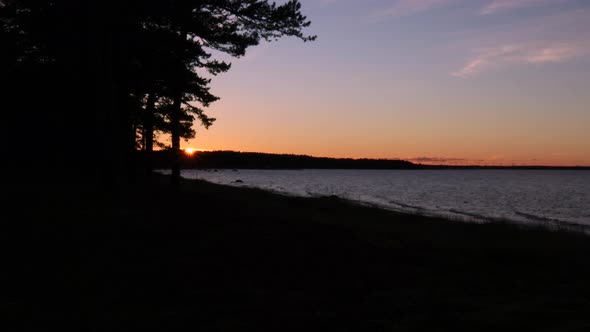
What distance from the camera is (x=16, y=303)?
6215 mm

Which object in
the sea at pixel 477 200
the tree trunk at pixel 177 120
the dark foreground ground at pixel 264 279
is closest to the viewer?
the dark foreground ground at pixel 264 279

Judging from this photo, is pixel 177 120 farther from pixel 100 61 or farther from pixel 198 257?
pixel 198 257

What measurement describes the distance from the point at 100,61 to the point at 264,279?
1186cm

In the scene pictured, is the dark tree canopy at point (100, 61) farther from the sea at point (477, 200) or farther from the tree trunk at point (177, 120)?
the sea at point (477, 200)

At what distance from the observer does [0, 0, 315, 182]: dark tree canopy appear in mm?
16891

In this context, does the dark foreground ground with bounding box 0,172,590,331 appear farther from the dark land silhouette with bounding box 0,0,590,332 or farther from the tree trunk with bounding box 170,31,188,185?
the tree trunk with bounding box 170,31,188,185

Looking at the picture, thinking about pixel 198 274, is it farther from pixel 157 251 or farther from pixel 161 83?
pixel 161 83

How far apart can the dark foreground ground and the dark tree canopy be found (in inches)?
258

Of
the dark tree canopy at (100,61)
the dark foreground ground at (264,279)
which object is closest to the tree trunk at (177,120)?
the dark tree canopy at (100,61)

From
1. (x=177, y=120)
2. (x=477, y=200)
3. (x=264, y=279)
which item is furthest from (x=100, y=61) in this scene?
(x=477, y=200)

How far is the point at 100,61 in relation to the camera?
55.5 ft

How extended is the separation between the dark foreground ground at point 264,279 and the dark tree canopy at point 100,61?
21.5ft

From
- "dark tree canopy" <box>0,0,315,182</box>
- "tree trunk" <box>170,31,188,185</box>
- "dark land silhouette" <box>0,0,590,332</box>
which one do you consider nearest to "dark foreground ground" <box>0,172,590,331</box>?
"dark land silhouette" <box>0,0,590,332</box>

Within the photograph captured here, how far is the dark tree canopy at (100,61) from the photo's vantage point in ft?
55.4
